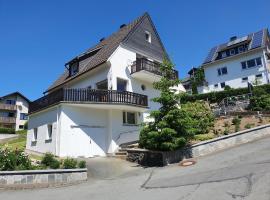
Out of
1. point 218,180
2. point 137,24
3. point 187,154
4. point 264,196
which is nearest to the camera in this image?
point 264,196

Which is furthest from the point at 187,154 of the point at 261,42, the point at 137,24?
the point at 261,42

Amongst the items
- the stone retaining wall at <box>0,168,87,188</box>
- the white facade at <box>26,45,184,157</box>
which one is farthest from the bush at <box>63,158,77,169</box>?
the white facade at <box>26,45,184,157</box>

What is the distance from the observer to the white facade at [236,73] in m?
44.4

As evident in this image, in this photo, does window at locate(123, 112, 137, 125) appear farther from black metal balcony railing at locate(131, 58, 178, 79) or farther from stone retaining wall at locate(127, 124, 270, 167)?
stone retaining wall at locate(127, 124, 270, 167)

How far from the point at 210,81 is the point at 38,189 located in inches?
1786

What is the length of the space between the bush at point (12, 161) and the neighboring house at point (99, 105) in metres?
6.20

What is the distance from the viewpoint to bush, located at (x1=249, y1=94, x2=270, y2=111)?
2611cm

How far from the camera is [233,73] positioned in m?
48.8

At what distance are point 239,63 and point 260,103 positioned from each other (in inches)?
916

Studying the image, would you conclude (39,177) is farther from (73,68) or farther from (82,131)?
(73,68)

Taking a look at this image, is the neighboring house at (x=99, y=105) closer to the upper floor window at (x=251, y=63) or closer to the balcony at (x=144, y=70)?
the balcony at (x=144, y=70)

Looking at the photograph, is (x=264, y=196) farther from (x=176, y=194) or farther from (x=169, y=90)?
(x=169, y=90)

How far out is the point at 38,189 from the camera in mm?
12258

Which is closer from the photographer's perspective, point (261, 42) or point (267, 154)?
point (267, 154)
